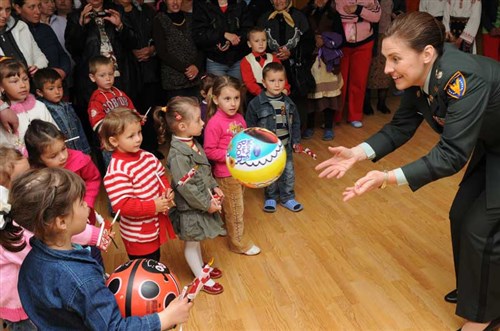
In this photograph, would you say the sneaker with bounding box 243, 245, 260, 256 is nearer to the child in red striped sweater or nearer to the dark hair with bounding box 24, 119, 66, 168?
the child in red striped sweater

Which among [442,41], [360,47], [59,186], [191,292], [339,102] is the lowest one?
[339,102]

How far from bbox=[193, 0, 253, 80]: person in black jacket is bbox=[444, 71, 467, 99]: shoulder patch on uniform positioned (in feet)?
8.70

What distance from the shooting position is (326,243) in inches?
134

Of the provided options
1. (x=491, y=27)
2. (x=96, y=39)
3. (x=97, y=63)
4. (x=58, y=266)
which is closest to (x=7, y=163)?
(x=58, y=266)

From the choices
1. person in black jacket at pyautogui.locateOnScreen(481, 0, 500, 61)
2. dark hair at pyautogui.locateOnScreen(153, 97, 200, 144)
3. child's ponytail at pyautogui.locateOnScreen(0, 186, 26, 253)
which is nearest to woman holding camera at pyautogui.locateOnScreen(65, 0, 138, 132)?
dark hair at pyautogui.locateOnScreen(153, 97, 200, 144)

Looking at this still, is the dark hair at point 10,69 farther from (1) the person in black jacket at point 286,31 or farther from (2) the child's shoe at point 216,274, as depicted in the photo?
Answer: (1) the person in black jacket at point 286,31

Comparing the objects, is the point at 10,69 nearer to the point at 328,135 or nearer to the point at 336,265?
the point at 336,265

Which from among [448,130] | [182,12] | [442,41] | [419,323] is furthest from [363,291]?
[182,12]

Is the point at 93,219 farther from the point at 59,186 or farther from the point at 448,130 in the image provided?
the point at 448,130

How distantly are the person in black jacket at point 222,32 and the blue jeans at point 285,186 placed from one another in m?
1.10

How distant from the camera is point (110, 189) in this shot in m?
2.52

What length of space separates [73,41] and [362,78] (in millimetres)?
3012

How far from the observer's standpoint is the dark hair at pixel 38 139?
8.13 feet

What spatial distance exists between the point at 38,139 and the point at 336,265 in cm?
189
